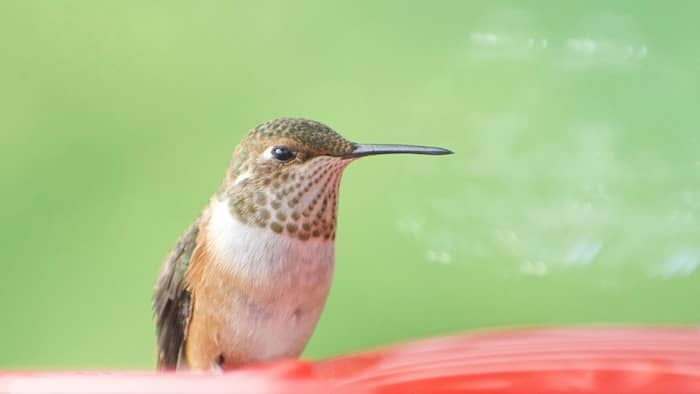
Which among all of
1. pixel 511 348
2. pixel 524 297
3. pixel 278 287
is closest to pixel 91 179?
pixel 278 287

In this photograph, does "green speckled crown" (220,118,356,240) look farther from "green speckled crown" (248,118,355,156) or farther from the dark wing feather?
the dark wing feather

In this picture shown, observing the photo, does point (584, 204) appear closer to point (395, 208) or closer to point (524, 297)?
point (524, 297)

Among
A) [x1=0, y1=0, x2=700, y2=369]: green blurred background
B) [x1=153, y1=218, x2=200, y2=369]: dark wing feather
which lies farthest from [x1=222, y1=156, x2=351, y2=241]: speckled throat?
[x1=0, y1=0, x2=700, y2=369]: green blurred background

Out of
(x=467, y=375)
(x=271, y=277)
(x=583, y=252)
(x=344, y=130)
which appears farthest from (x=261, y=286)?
(x=583, y=252)

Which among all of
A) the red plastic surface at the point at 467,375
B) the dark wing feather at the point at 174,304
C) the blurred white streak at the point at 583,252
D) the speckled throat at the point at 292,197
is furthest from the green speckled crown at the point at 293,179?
the blurred white streak at the point at 583,252

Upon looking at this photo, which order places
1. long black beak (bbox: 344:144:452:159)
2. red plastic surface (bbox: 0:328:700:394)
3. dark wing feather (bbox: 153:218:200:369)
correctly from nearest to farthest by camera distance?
red plastic surface (bbox: 0:328:700:394) < long black beak (bbox: 344:144:452:159) < dark wing feather (bbox: 153:218:200:369)

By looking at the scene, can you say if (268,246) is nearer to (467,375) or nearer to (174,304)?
(174,304)
